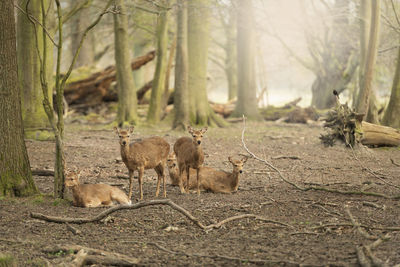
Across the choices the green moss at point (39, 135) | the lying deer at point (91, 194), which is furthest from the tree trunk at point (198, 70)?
the lying deer at point (91, 194)

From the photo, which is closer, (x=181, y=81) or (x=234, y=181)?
(x=234, y=181)

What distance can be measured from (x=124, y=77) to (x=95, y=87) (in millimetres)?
5313

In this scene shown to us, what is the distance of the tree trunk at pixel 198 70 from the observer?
59.2ft

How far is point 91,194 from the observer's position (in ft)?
23.8

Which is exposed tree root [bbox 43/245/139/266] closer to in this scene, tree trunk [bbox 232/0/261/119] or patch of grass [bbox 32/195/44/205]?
patch of grass [bbox 32/195/44/205]

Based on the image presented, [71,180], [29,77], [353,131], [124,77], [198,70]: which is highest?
[198,70]

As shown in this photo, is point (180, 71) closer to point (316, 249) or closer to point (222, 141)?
point (222, 141)

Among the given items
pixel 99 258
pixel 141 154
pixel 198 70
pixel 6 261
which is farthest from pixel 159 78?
pixel 6 261

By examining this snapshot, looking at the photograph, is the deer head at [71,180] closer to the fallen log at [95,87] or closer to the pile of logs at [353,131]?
the pile of logs at [353,131]


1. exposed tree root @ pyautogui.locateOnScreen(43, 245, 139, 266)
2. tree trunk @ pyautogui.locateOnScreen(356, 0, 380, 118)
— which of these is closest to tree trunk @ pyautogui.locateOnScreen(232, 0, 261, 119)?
tree trunk @ pyautogui.locateOnScreen(356, 0, 380, 118)

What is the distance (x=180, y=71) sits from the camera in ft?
55.4

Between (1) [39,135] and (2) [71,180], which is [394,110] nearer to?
(1) [39,135]

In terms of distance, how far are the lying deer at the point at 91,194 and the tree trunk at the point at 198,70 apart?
10500 millimetres

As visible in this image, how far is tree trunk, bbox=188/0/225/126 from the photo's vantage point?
59.2ft
